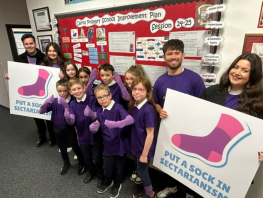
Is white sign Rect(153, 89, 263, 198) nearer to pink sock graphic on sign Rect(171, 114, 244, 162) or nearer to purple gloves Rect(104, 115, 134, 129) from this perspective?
pink sock graphic on sign Rect(171, 114, 244, 162)

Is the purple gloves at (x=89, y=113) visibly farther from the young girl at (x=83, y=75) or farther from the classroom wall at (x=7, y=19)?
the classroom wall at (x=7, y=19)

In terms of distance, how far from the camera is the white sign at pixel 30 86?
1996 mm

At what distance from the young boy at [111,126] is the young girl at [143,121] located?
3.6 inches

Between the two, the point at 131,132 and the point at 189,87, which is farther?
the point at 131,132

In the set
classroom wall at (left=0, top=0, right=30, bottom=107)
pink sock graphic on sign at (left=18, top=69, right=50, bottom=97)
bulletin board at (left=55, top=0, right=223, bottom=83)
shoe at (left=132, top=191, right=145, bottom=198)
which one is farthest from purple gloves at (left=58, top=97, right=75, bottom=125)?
classroom wall at (left=0, top=0, right=30, bottom=107)

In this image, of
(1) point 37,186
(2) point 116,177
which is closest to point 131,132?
(2) point 116,177

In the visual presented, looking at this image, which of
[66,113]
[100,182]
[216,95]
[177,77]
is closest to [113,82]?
[66,113]

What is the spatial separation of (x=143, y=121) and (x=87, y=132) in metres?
0.64

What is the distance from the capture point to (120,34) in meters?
1.81

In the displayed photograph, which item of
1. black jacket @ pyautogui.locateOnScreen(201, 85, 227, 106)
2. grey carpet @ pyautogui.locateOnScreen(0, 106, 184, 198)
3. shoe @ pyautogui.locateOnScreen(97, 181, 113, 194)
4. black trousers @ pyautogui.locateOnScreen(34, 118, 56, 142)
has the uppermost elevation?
black jacket @ pyautogui.locateOnScreen(201, 85, 227, 106)

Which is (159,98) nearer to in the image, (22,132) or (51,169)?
(51,169)

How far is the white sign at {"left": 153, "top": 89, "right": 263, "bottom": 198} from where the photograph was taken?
98 centimetres

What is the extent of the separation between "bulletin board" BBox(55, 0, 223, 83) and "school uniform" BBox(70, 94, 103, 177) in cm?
60

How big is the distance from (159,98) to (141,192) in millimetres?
1025
